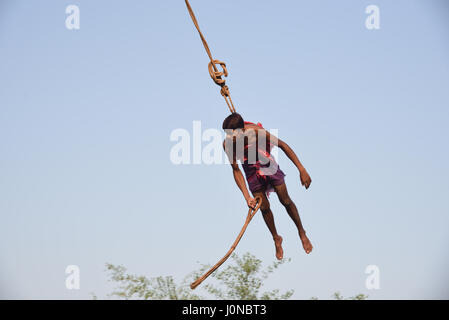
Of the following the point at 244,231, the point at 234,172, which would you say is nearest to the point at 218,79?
the point at 234,172

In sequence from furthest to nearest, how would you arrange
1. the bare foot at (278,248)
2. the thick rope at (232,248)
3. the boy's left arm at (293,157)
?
the bare foot at (278,248)
the boy's left arm at (293,157)
the thick rope at (232,248)

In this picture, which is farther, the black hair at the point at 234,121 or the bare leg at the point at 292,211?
the bare leg at the point at 292,211

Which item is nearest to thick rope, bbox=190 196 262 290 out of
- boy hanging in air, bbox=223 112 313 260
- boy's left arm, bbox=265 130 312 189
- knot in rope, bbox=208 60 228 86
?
boy hanging in air, bbox=223 112 313 260

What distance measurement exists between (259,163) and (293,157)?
1.55ft

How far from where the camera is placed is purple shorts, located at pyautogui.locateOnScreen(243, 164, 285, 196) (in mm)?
9391

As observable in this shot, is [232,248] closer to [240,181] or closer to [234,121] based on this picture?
[240,181]

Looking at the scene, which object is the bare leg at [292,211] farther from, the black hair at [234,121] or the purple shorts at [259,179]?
the black hair at [234,121]

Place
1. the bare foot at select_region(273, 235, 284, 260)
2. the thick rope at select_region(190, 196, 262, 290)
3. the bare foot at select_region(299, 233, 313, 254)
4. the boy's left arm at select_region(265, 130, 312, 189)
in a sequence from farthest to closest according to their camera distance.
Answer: the bare foot at select_region(273, 235, 284, 260)
the bare foot at select_region(299, 233, 313, 254)
the boy's left arm at select_region(265, 130, 312, 189)
the thick rope at select_region(190, 196, 262, 290)

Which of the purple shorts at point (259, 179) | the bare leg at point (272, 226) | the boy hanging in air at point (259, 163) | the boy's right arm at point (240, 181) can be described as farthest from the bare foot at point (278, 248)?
the boy's right arm at point (240, 181)

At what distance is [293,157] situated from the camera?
923 centimetres

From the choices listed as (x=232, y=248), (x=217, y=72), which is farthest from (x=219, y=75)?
(x=232, y=248)

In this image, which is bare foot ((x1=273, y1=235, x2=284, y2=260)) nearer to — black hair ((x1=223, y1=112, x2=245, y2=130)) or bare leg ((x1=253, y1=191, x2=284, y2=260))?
bare leg ((x1=253, y1=191, x2=284, y2=260))

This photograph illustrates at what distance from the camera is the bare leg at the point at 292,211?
948 centimetres

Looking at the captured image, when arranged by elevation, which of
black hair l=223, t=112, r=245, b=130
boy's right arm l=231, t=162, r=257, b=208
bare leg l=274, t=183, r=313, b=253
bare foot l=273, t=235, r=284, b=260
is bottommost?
bare foot l=273, t=235, r=284, b=260
